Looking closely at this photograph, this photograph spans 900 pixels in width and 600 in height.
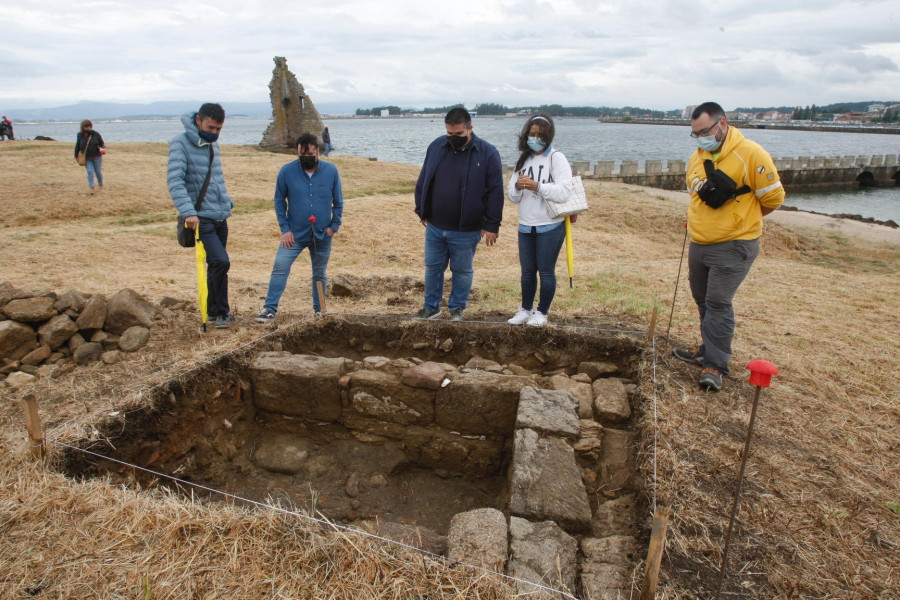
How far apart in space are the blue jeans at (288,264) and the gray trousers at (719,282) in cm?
370

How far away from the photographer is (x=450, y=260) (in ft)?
18.3

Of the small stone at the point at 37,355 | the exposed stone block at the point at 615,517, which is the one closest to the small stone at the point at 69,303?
the small stone at the point at 37,355

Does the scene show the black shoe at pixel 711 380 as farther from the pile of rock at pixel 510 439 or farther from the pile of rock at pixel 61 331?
the pile of rock at pixel 61 331

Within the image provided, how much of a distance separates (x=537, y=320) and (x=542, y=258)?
2.13 ft

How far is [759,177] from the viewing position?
151 inches

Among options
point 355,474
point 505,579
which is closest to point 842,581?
point 505,579

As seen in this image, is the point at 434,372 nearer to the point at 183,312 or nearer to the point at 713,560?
the point at 713,560

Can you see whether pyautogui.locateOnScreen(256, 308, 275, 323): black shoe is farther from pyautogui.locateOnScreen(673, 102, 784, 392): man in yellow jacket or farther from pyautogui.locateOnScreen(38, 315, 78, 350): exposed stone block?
pyautogui.locateOnScreen(673, 102, 784, 392): man in yellow jacket

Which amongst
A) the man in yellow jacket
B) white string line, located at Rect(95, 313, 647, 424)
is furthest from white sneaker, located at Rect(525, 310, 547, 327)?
the man in yellow jacket

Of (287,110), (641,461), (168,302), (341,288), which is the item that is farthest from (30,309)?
(287,110)

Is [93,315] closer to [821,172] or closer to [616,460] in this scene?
[616,460]

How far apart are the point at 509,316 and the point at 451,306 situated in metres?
0.70

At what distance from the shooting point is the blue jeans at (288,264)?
219 inches

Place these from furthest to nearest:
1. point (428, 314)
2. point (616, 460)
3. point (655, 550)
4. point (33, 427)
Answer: point (428, 314) → point (616, 460) → point (33, 427) → point (655, 550)
